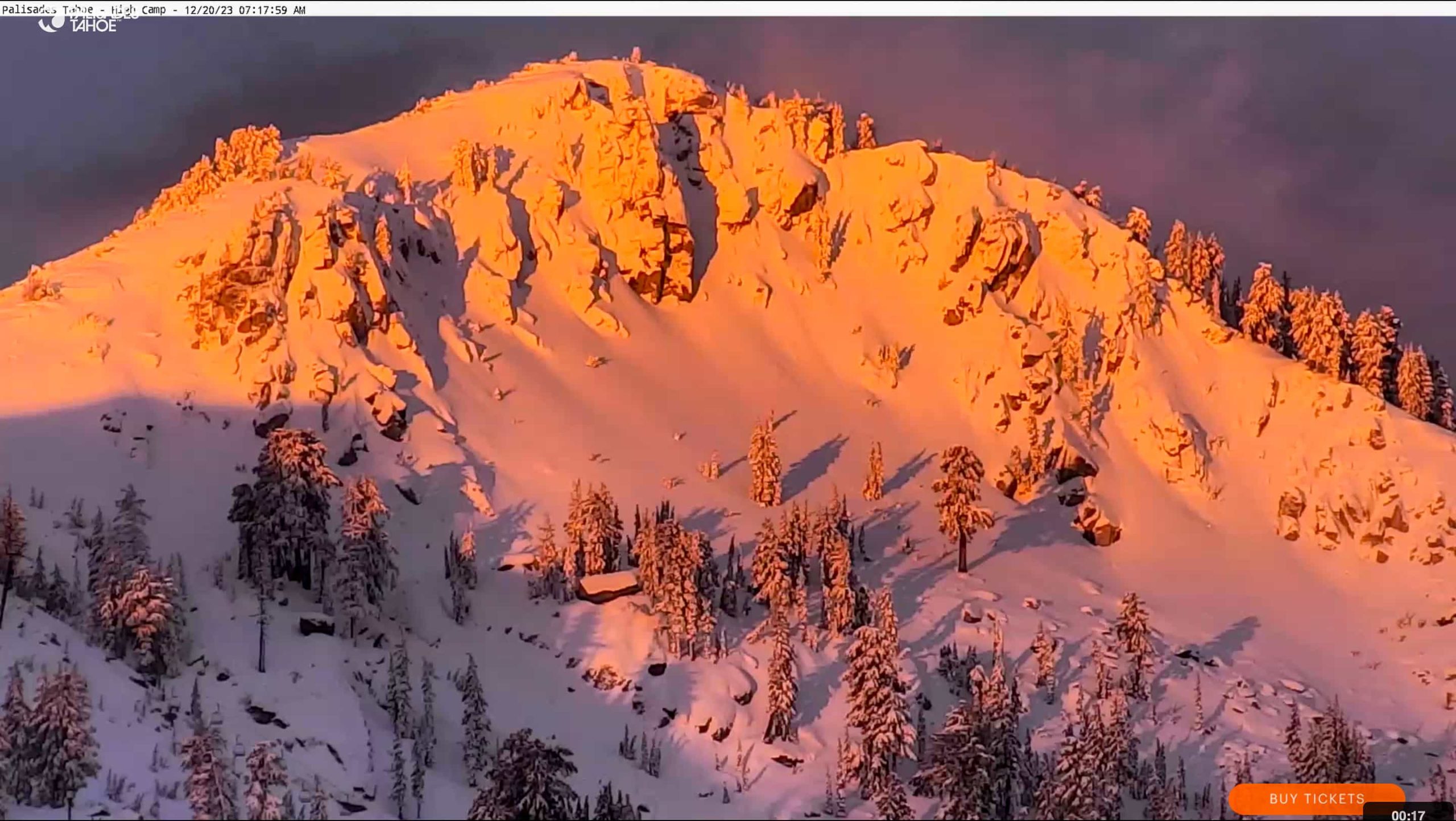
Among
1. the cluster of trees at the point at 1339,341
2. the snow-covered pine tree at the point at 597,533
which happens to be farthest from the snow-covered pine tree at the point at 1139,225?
the snow-covered pine tree at the point at 597,533

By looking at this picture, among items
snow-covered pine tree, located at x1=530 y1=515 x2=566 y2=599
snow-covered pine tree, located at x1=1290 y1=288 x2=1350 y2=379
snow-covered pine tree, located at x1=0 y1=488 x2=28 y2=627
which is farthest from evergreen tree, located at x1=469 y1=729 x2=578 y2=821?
snow-covered pine tree, located at x1=1290 y1=288 x2=1350 y2=379

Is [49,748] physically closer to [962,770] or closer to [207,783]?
[207,783]

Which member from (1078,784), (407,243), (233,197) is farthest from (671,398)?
(1078,784)

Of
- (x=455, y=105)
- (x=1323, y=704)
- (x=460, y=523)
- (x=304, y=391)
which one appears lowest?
(x=1323, y=704)

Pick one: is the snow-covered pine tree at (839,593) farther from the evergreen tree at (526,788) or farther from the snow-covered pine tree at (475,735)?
the evergreen tree at (526,788)

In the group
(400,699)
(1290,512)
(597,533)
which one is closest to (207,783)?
(400,699)

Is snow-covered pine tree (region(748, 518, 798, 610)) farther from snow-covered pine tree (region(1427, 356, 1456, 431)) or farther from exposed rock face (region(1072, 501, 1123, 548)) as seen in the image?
snow-covered pine tree (region(1427, 356, 1456, 431))

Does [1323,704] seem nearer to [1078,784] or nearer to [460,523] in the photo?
[1078,784]
